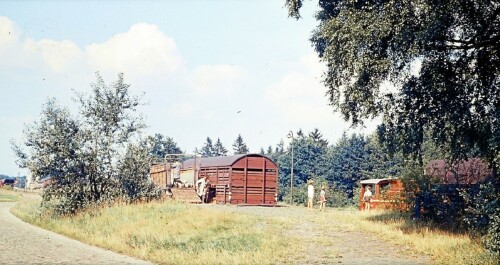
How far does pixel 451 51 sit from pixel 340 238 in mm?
Answer: 7221

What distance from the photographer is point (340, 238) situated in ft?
53.3

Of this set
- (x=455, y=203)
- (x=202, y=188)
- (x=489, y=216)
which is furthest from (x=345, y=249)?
(x=202, y=188)

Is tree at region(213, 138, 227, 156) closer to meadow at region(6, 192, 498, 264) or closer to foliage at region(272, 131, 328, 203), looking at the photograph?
foliage at region(272, 131, 328, 203)

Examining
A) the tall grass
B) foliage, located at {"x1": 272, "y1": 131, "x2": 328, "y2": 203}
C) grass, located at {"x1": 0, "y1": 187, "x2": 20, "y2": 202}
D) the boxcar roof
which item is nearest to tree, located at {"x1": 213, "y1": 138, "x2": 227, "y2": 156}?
foliage, located at {"x1": 272, "y1": 131, "x2": 328, "y2": 203}

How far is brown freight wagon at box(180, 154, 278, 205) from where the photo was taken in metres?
31.8

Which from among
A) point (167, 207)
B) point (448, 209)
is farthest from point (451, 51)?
point (167, 207)

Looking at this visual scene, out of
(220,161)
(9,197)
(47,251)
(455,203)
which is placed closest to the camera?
(47,251)

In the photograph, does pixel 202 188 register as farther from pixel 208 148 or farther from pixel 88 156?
pixel 208 148

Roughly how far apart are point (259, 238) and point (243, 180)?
16.8 meters

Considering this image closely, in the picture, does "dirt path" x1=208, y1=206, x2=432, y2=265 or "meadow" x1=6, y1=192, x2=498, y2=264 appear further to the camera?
"meadow" x1=6, y1=192, x2=498, y2=264

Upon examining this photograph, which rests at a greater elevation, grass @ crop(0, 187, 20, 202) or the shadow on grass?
the shadow on grass

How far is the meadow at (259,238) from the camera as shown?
1334cm

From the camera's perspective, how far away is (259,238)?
605 inches

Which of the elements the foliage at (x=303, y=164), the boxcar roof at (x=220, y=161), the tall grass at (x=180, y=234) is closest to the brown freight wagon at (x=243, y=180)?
the boxcar roof at (x=220, y=161)
